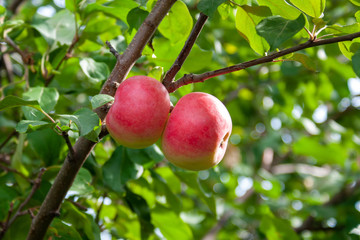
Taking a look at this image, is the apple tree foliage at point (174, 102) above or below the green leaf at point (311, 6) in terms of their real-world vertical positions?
below

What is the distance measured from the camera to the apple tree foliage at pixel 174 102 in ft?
3.13

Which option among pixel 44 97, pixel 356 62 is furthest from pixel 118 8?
pixel 356 62

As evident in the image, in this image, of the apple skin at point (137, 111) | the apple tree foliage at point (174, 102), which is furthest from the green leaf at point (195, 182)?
the apple skin at point (137, 111)

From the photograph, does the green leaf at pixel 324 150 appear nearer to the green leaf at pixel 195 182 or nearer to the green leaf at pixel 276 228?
the green leaf at pixel 276 228

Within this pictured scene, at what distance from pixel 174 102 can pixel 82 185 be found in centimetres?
35

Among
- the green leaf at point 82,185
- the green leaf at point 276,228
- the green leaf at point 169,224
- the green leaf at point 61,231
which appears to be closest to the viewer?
the green leaf at point 61,231

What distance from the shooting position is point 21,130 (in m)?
0.81

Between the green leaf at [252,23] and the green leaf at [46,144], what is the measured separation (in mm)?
674

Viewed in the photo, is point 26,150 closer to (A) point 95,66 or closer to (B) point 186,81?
(A) point 95,66

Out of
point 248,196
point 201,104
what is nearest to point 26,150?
point 201,104

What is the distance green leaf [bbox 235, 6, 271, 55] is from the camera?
0.94m

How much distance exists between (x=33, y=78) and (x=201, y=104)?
806 mm

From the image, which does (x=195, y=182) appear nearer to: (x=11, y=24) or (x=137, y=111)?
(x=137, y=111)

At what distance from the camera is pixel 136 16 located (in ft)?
3.49
